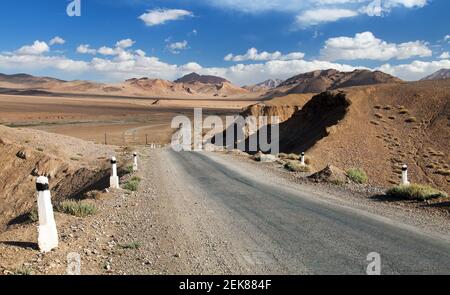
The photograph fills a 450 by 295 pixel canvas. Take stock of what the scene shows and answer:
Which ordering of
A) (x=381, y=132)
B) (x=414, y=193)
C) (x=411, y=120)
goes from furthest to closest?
(x=411, y=120) → (x=381, y=132) → (x=414, y=193)

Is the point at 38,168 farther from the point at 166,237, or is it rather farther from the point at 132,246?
the point at 132,246

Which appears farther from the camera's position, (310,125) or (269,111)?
(269,111)

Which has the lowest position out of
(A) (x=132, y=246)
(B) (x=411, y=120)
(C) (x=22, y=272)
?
(A) (x=132, y=246)

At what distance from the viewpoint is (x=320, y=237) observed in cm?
779

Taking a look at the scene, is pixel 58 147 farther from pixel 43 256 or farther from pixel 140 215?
pixel 43 256

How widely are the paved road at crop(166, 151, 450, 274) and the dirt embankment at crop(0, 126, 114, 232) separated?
31.4ft

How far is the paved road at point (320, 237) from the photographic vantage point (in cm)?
619

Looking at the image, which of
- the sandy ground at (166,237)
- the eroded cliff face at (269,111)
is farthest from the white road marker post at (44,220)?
the eroded cliff face at (269,111)

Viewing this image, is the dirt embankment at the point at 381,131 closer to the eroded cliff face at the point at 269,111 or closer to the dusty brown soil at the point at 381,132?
the dusty brown soil at the point at 381,132

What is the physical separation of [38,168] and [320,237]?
2040cm

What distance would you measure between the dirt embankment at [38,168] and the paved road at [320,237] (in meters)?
9.57

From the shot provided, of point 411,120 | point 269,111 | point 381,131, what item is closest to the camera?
point 381,131

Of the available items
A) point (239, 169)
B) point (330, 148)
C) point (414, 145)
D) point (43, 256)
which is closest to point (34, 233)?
point (43, 256)

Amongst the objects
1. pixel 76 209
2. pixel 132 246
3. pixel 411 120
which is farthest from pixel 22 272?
pixel 411 120
